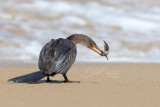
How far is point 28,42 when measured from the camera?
11891 mm

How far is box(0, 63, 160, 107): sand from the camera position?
15.3 feet

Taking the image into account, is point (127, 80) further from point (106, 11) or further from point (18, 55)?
point (106, 11)

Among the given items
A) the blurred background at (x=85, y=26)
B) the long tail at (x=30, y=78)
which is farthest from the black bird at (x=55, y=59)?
the blurred background at (x=85, y=26)

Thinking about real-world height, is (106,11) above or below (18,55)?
above

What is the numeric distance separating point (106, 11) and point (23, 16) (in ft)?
12.3

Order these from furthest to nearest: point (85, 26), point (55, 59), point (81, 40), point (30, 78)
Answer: point (85, 26) < point (81, 40) < point (30, 78) < point (55, 59)

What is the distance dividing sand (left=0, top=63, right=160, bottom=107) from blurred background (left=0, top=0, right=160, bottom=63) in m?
3.51

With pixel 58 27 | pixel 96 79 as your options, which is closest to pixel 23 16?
pixel 58 27

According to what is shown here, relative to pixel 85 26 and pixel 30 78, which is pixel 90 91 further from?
pixel 85 26

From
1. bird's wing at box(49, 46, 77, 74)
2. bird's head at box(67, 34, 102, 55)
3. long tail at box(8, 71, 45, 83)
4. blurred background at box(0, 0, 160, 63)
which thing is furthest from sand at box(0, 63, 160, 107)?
blurred background at box(0, 0, 160, 63)

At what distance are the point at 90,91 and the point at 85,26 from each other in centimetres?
1004

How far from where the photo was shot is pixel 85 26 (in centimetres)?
1538

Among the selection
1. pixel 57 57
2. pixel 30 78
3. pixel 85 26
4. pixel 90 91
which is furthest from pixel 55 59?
pixel 85 26

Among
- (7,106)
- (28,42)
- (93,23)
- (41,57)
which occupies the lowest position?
(7,106)
